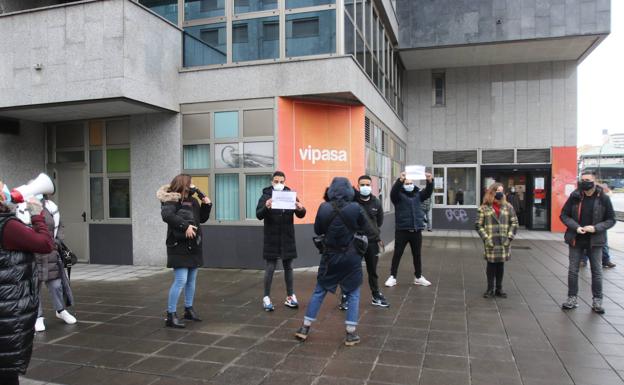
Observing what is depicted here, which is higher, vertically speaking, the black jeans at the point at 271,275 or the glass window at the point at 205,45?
the glass window at the point at 205,45

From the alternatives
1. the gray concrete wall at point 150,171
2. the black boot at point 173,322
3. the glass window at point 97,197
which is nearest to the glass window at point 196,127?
the gray concrete wall at point 150,171

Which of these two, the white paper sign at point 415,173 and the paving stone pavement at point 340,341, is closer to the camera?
the paving stone pavement at point 340,341

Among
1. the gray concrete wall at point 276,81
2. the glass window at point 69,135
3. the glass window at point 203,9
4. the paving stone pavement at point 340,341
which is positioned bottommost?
the paving stone pavement at point 340,341

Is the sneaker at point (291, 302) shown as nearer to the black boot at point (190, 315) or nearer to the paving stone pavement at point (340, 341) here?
the paving stone pavement at point (340, 341)

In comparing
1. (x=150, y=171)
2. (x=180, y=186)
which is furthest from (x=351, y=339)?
(x=150, y=171)

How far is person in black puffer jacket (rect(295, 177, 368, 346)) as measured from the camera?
4.84 metres

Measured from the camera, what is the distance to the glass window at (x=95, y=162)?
1057 centimetres

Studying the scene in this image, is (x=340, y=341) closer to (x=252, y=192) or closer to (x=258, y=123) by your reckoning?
(x=252, y=192)

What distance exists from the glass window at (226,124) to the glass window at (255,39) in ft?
3.88

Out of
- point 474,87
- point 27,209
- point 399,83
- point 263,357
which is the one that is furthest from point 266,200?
point 474,87

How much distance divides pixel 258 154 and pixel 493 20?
34.3 feet

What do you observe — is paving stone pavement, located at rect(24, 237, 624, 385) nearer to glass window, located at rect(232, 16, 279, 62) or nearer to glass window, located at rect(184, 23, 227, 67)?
glass window, located at rect(232, 16, 279, 62)

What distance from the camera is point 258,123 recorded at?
948 cm

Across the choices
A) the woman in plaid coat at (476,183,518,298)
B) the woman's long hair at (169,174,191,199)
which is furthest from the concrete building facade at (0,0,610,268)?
the woman's long hair at (169,174,191,199)
